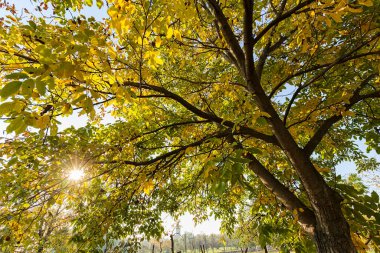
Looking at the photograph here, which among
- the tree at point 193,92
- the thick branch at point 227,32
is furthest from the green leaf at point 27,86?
the thick branch at point 227,32

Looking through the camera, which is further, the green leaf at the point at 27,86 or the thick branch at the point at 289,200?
the thick branch at the point at 289,200

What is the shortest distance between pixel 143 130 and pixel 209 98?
1.63 metres

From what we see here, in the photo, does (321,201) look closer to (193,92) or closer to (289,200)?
(289,200)

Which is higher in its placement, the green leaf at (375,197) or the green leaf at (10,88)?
the green leaf at (10,88)

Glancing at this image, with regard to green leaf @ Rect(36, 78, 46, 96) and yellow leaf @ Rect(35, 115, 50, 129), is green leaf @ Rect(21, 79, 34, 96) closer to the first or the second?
green leaf @ Rect(36, 78, 46, 96)

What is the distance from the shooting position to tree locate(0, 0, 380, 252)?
73.1 inches

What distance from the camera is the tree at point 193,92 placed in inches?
73.1

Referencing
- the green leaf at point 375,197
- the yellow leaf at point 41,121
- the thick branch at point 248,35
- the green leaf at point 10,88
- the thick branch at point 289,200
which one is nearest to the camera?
the green leaf at point 10,88

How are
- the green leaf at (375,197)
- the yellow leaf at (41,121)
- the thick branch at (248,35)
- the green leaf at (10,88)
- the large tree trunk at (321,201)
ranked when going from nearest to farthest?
the green leaf at (10,88)
the yellow leaf at (41,121)
the thick branch at (248,35)
the large tree trunk at (321,201)
the green leaf at (375,197)

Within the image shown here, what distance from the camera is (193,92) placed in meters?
4.31

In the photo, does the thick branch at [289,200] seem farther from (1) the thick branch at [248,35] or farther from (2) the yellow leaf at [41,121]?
(2) the yellow leaf at [41,121]

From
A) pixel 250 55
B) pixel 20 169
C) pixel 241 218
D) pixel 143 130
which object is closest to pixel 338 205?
pixel 250 55

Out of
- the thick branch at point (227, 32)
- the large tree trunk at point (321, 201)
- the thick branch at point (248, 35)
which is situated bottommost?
the large tree trunk at point (321, 201)

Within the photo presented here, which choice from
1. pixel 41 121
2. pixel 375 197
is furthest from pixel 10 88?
pixel 375 197
